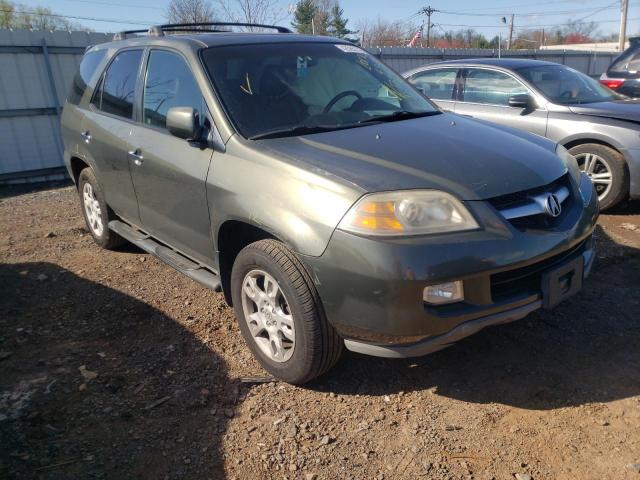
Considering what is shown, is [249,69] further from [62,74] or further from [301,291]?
[62,74]

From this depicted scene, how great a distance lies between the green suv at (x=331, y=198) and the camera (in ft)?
7.75

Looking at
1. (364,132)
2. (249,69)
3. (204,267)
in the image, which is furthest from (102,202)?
(364,132)

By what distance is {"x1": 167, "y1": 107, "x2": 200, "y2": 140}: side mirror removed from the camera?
118 inches

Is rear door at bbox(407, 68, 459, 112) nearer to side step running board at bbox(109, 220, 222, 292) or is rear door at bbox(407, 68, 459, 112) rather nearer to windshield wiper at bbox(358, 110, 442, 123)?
windshield wiper at bbox(358, 110, 442, 123)

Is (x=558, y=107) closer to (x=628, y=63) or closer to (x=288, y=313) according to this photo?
(x=628, y=63)

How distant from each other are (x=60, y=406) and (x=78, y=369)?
14.4 inches

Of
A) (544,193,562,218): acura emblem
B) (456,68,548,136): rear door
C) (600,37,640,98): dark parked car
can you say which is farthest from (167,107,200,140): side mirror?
(600,37,640,98): dark parked car

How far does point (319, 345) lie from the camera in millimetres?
2623

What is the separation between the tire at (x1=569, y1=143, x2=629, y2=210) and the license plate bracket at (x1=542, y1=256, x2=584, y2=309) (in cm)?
316

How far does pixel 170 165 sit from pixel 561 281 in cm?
236

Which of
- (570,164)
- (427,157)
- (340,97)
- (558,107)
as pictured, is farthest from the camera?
(558,107)

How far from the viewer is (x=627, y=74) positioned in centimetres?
815

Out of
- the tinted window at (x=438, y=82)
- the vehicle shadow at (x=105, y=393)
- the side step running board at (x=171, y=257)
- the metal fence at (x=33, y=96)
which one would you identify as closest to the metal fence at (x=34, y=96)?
the metal fence at (x=33, y=96)

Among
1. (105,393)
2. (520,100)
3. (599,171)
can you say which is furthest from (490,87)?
(105,393)
